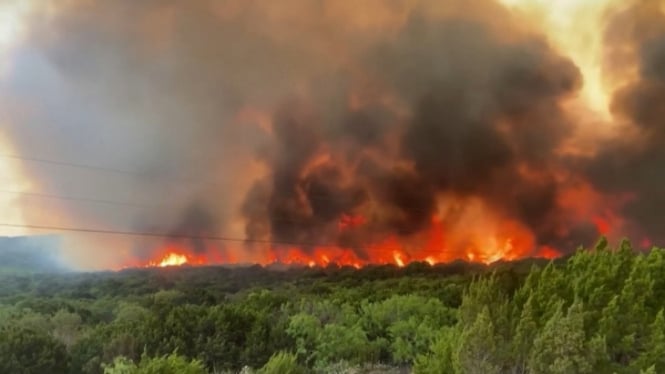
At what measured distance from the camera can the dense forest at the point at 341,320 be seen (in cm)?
2467

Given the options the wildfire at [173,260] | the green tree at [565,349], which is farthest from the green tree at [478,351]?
the wildfire at [173,260]

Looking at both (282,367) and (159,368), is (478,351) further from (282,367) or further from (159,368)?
(159,368)

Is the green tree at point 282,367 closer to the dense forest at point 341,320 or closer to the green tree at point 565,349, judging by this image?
the dense forest at point 341,320

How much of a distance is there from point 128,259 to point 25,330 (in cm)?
2745

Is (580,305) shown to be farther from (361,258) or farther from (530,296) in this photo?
(361,258)

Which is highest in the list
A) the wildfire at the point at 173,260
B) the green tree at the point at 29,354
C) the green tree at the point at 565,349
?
the wildfire at the point at 173,260

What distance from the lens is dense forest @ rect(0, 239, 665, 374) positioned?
2467 cm

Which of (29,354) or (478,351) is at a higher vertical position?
(29,354)

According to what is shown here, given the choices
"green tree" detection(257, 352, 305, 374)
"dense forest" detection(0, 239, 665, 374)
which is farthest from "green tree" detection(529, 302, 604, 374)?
"green tree" detection(257, 352, 305, 374)

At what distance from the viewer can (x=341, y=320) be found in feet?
145

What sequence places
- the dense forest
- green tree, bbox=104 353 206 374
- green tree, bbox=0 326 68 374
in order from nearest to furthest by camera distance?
1. green tree, bbox=104 353 206 374
2. the dense forest
3. green tree, bbox=0 326 68 374

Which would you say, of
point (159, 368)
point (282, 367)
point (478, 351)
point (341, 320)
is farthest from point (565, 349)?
point (341, 320)

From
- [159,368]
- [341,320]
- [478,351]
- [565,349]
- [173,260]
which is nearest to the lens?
[159,368]

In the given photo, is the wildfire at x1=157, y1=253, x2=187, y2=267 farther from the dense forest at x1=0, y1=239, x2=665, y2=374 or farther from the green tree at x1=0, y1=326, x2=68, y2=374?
the green tree at x1=0, y1=326, x2=68, y2=374
